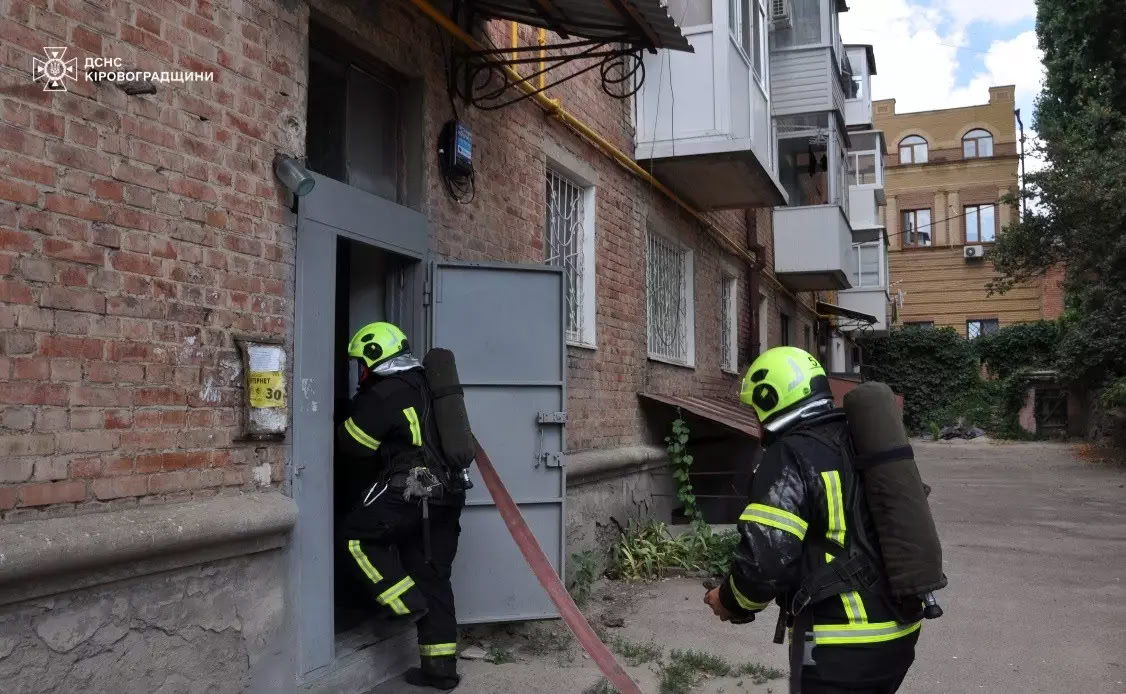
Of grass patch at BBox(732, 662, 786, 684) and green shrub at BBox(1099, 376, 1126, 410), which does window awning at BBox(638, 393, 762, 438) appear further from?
green shrub at BBox(1099, 376, 1126, 410)

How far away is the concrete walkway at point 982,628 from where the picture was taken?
4809mm

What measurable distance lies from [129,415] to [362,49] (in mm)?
2437

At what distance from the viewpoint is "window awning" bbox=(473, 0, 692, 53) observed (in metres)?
5.20

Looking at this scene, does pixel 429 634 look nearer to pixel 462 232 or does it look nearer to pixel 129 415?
pixel 129 415

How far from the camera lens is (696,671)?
4.98 meters

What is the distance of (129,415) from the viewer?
3.27 m

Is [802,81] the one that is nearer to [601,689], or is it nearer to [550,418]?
[550,418]

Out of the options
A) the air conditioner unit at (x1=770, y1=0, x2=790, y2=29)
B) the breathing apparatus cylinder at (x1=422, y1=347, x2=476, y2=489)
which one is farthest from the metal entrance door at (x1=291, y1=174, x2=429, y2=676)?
the air conditioner unit at (x1=770, y1=0, x2=790, y2=29)

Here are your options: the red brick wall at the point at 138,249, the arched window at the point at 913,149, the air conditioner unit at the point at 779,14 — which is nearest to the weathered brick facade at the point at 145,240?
the red brick wall at the point at 138,249

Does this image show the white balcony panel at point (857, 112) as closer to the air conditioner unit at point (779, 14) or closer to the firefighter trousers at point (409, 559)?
the air conditioner unit at point (779, 14)

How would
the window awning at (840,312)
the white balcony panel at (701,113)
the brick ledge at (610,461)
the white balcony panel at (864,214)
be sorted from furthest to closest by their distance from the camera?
the white balcony panel at (864,214)
the window awning at (840,312)
the white balcony panel at (701,113)
the brick ledge at (610,461)

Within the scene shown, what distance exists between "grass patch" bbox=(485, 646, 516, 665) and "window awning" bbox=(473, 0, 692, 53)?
12.1 ft

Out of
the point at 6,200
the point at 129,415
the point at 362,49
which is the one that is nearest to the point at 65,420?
the point at 129,415

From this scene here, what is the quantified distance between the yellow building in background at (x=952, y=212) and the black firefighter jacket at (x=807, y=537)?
34237mm
